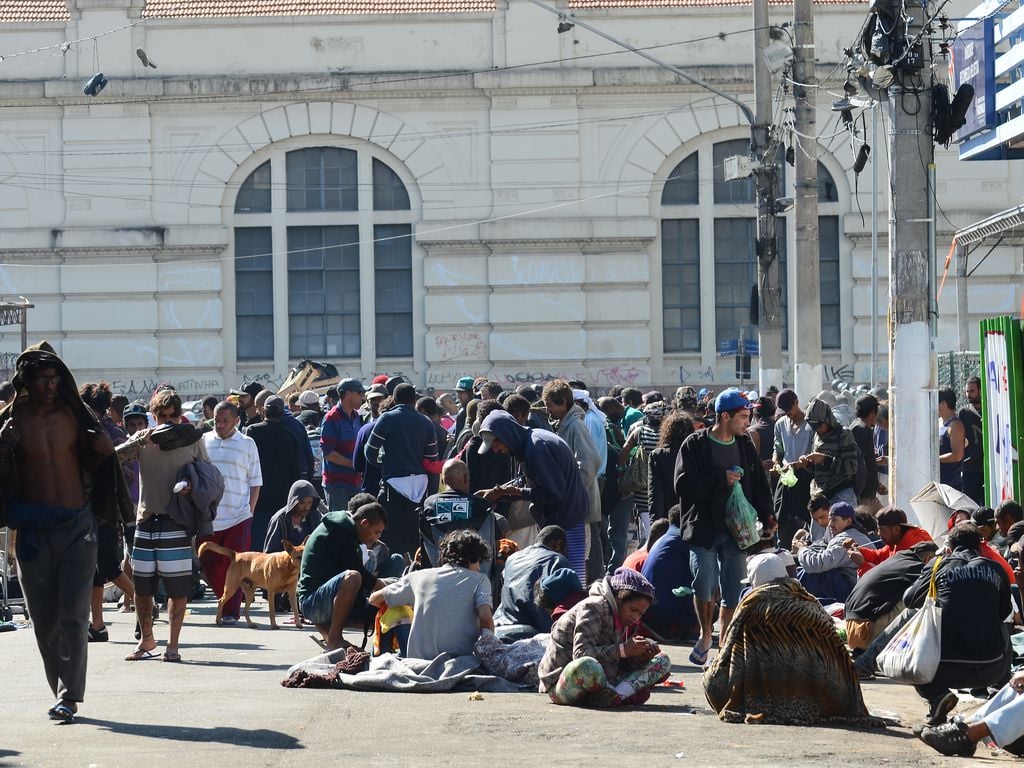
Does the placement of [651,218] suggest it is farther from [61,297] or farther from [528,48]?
[61,297]

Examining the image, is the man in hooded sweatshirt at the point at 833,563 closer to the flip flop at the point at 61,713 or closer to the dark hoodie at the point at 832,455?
the dark hoodie at the point at 832,455

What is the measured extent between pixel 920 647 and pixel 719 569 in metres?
2.44

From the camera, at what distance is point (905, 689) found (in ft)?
36.1

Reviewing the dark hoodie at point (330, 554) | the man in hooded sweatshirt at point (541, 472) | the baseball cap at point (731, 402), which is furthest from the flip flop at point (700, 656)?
the dark hoodie at point (330, 554)

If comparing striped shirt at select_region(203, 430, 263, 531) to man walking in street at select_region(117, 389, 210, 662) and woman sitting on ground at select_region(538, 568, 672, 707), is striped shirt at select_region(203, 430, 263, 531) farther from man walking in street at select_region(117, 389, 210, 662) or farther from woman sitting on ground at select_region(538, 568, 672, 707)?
woman sitting on ground at select_region(538, 568, 672, 707)

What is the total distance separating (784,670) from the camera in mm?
9297

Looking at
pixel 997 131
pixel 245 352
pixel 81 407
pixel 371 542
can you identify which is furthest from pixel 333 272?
pixel 81 407

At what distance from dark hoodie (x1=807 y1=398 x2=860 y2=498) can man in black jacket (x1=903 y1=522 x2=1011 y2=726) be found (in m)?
5.10

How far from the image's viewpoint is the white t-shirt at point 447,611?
1044 centimetres

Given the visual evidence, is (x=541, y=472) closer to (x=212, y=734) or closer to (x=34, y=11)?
(x=212, y=734)

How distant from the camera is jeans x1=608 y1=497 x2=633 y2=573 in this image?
638 inches

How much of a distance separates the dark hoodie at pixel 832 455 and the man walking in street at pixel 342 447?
4228 millimetres

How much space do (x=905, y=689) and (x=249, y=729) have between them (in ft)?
14.7

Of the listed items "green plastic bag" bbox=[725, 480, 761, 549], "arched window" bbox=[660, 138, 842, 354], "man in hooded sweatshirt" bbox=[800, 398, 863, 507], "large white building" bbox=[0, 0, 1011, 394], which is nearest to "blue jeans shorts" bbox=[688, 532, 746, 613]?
"green plastic bag" bbox=[725, 480, 761, 549]
